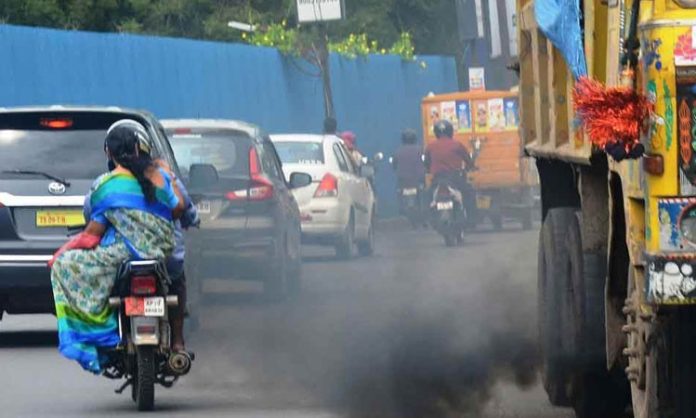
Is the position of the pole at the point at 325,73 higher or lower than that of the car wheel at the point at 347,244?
higher

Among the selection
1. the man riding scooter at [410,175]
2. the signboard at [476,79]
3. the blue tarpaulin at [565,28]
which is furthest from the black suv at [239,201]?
the signboard at [476,79]

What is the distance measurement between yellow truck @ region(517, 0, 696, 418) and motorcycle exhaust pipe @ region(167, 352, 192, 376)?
188 cm

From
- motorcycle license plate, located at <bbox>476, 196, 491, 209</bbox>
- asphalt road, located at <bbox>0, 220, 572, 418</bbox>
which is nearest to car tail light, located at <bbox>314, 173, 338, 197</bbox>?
asphalt road, located at <bbox>0, 220, 572, 418</bbox>

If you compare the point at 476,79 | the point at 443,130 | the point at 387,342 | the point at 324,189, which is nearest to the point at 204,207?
the point at 387,342

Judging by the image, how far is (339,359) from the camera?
1364 cm

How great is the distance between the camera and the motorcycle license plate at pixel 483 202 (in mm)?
34688

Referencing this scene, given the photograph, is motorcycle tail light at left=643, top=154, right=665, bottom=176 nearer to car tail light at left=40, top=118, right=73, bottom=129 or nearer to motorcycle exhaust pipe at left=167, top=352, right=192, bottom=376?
motorcycle exhaust pipe at left=167, top=352, right=192, bottom=376

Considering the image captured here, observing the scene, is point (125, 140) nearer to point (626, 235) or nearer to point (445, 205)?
point (626, 235)

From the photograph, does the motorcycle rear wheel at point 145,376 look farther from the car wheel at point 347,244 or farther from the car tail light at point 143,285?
the car wheel at point 347,244

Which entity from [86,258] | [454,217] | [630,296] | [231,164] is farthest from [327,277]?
[630,296]

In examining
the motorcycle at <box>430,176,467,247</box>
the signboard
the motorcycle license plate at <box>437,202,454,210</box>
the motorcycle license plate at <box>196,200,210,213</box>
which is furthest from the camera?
the signboard

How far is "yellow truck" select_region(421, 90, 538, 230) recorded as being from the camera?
34969mm

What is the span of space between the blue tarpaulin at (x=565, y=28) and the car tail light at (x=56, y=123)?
18.6ft

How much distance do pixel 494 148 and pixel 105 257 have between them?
25325 millimetres
